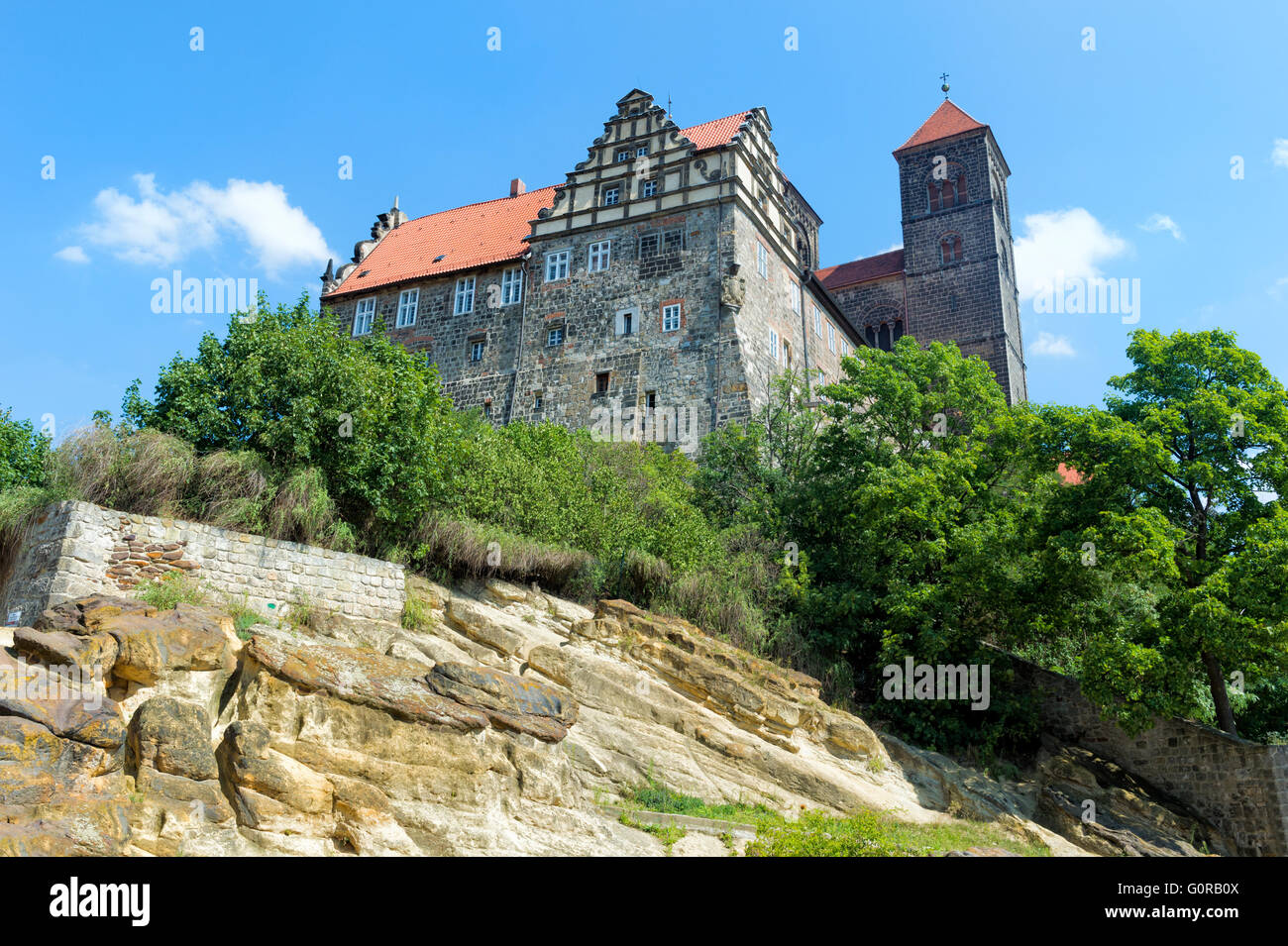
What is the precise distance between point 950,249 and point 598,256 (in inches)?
1006

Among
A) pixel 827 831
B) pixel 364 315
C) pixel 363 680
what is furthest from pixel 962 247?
pixel 363 680

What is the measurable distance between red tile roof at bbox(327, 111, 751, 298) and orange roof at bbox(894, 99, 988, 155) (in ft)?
76.6

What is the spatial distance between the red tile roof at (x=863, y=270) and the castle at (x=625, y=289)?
12.9m

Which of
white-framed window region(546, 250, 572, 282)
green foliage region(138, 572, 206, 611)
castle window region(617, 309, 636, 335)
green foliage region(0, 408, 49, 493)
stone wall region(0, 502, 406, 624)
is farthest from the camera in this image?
white-framed window region(546, 250, 572, 282)

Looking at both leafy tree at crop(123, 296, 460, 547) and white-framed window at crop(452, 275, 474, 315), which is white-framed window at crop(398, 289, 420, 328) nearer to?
white-framed window at crop(452, 275, 474, 315)

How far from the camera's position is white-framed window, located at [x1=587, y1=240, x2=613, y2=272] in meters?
34.8

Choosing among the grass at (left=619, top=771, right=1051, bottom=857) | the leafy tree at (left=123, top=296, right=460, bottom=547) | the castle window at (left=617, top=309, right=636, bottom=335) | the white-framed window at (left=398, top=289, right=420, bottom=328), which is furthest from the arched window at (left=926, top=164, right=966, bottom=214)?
the grass at (left=619, top=771, right=1051, bottom=857)

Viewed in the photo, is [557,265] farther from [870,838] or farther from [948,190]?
[948,190]

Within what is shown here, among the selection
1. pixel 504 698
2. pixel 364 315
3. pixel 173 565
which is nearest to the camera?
pixel 504 698

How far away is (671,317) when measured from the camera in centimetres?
3309
